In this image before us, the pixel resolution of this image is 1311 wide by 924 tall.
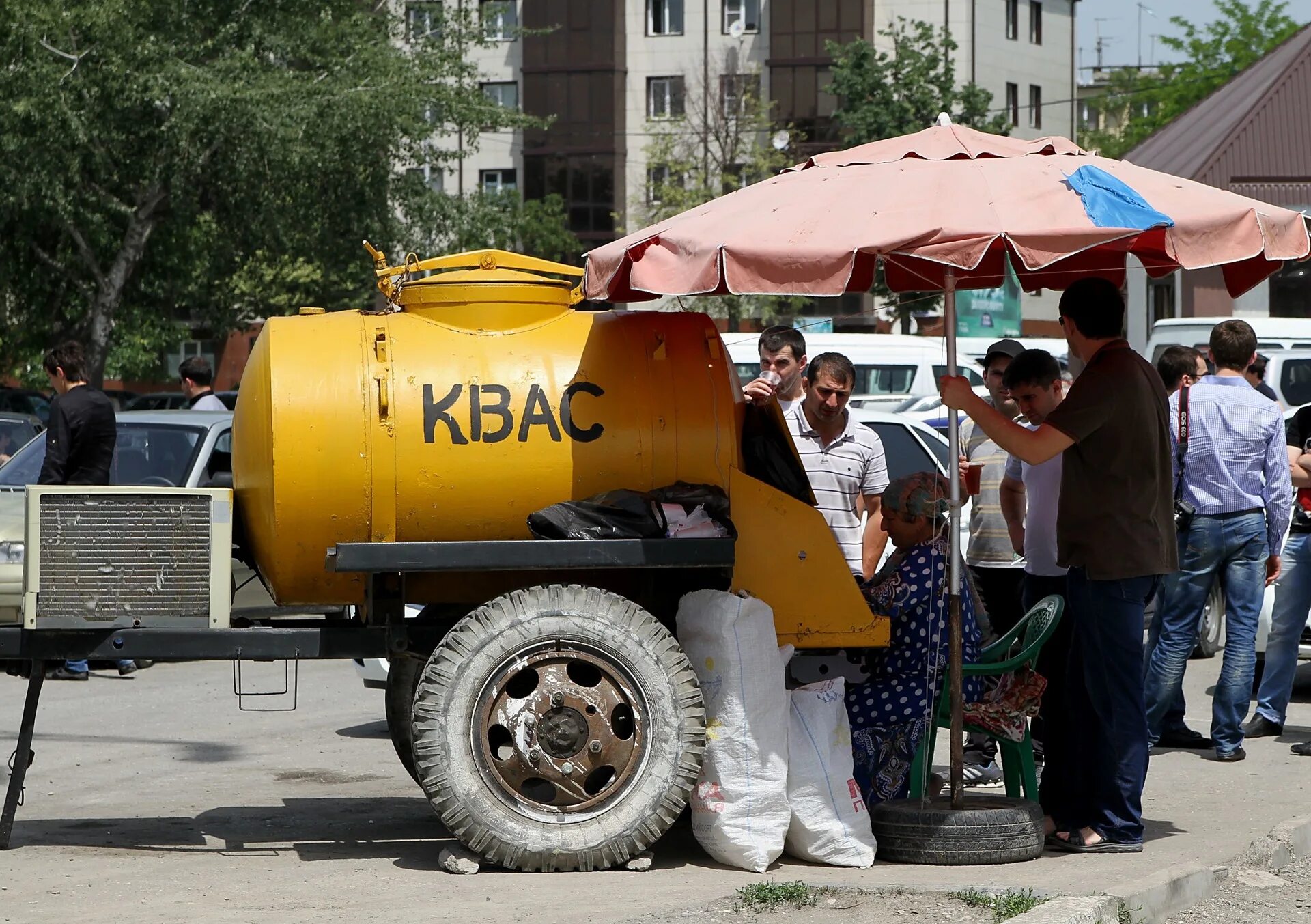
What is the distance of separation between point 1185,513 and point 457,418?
4116 millimetres

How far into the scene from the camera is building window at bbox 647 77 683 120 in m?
60.1

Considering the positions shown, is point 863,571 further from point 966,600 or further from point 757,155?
point 757,155

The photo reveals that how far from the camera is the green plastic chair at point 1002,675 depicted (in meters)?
6.09

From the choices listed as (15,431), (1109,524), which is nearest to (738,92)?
(15,431)

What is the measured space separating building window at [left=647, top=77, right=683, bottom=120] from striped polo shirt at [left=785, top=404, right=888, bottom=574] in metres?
53.3

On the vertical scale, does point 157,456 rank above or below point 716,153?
below

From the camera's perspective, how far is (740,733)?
5.89 meters

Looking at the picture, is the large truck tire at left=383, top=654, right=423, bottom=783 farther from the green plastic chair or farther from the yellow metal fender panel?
the green plastic chair

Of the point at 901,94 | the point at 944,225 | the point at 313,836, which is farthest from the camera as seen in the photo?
the point at 901,94

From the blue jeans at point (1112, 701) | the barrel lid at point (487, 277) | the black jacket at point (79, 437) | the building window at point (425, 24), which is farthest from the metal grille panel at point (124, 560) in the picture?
the building window at point (425, 24)

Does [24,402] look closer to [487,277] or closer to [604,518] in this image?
[487,277]

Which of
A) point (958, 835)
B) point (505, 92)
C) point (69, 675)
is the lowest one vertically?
point (69, 675)

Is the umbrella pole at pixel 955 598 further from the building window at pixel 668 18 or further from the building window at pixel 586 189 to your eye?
the building window at pixel 668 18

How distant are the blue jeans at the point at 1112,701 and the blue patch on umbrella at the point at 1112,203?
1288mm
